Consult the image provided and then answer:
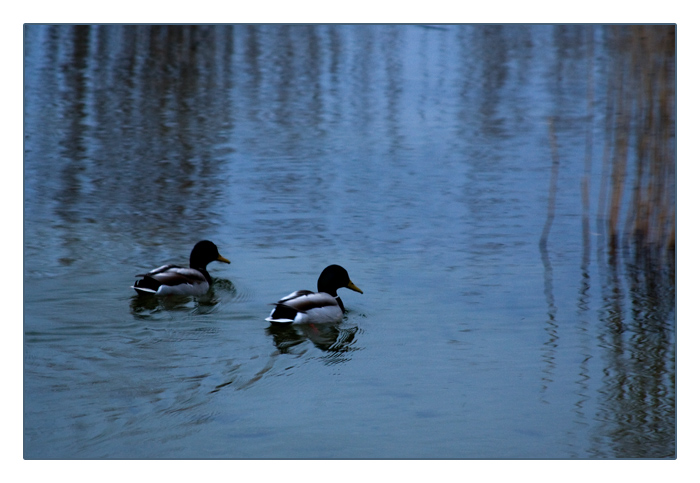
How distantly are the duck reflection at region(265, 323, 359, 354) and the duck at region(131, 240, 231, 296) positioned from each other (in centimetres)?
83

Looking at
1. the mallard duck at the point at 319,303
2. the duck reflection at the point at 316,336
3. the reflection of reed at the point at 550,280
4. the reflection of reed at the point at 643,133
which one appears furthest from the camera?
the mallard duck at the point at 319,303

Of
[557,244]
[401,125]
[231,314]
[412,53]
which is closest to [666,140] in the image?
[557,244]

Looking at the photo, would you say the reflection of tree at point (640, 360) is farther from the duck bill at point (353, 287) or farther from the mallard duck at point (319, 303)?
the mallard duck at point (319, 303)

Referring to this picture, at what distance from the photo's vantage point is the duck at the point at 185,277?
22.5 ft

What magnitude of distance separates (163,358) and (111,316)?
757 millimetres

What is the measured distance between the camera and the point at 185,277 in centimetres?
700

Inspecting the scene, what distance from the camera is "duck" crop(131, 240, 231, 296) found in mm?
6852

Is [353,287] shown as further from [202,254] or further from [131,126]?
[131,126]

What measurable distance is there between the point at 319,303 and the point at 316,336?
24cm

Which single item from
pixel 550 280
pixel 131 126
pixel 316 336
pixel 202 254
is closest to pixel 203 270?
pixel 202 254

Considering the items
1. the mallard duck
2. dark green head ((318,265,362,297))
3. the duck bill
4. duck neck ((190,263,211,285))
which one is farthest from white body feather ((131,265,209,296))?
the duck bill

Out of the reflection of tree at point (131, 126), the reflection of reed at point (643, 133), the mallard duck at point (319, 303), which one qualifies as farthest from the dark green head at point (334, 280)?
the reflection of reed at point (643, 133)

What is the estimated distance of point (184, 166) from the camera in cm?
830

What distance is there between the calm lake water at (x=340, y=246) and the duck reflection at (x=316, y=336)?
0.07ft
